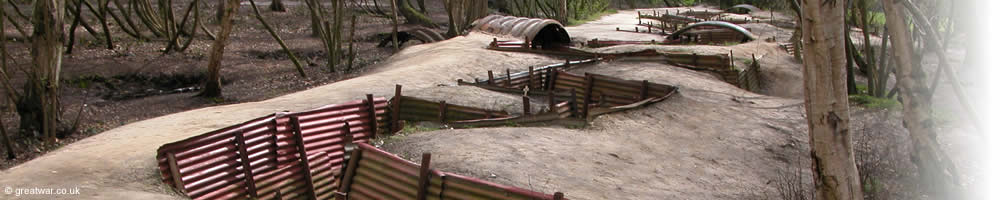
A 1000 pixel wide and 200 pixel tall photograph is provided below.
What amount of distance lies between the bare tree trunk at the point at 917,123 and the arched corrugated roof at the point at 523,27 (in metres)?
13.1

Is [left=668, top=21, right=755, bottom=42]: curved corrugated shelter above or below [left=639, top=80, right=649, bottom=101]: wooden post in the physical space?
above

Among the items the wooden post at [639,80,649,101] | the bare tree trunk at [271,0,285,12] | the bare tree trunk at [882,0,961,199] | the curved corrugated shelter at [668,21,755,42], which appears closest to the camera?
the bare tree trunk at [882,0,961,199]

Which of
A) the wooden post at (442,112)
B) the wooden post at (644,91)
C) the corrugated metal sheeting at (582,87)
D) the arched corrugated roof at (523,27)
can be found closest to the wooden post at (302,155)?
the wooden post at (442,112)

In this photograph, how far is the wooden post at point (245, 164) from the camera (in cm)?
933

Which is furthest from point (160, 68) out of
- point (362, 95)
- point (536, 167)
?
point (536, 167)

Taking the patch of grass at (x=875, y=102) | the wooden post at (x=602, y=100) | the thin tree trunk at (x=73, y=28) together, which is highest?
the thin tree trunk at (x=73, y=28)

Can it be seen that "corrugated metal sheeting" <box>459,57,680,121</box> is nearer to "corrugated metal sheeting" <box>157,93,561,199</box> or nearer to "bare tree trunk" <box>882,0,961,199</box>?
"corrugated metal sheeting" <box>157,93,561,199</box>

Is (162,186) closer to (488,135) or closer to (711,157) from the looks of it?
(488,135)

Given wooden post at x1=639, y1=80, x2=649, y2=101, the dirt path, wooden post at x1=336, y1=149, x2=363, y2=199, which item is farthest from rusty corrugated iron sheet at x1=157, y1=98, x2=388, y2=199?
wooden post at x1=639, y1=80, x2=649, y2=101

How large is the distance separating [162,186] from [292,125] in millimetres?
2060

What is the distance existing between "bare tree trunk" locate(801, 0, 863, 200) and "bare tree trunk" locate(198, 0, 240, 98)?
37.0 feet

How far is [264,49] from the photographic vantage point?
76.7ft

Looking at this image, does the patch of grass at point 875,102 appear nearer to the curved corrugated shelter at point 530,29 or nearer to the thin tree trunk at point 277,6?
the curved corrugated shelter at point 530,29

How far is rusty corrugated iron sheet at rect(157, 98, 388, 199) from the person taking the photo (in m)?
8.82
